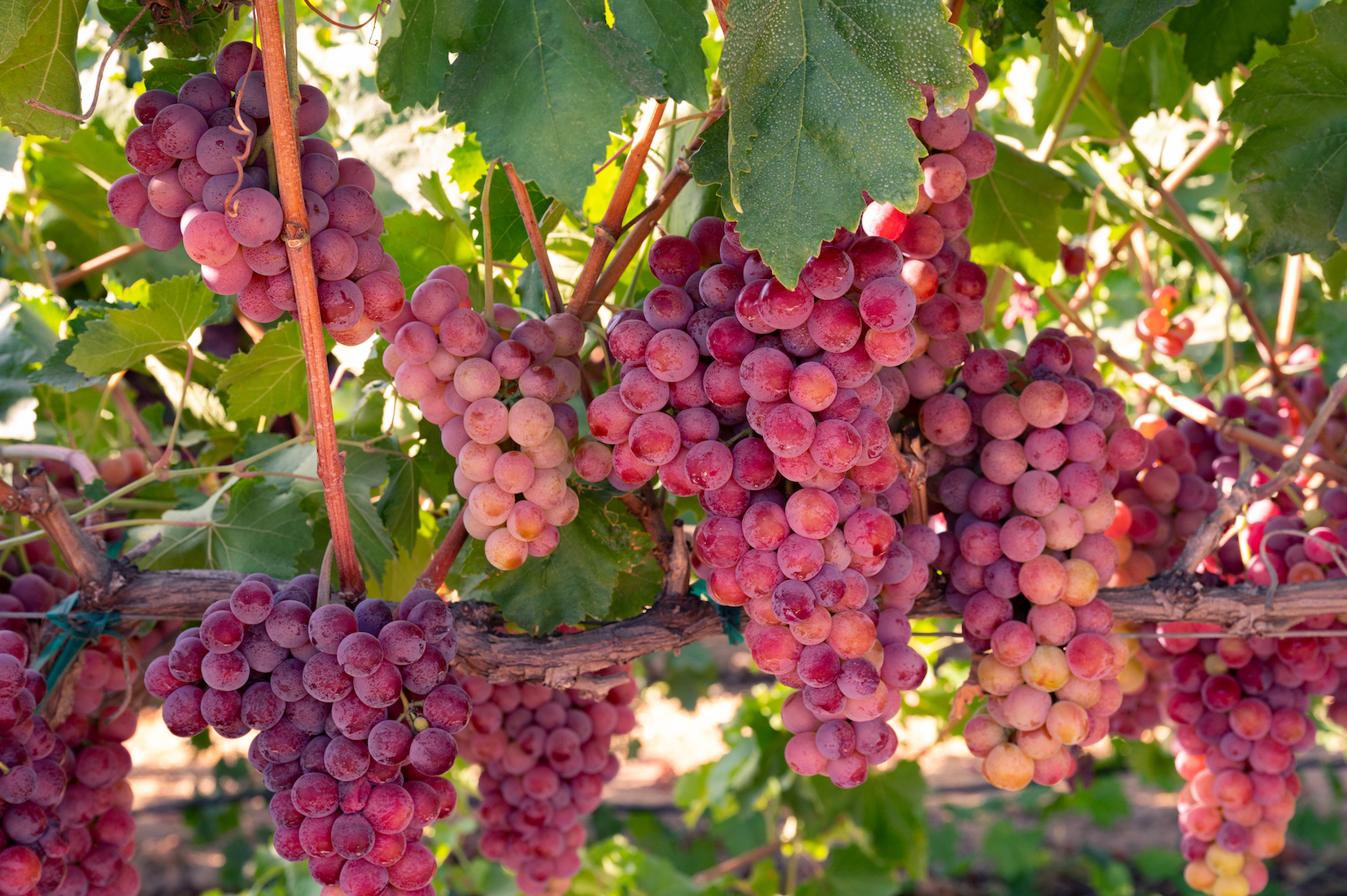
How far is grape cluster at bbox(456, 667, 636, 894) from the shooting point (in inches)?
48.8

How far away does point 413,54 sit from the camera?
77 centimetres

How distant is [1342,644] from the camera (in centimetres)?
117

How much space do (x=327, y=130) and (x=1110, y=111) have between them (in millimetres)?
1375

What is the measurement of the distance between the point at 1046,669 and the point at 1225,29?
762 mm

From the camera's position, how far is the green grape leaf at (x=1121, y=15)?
0.87 m

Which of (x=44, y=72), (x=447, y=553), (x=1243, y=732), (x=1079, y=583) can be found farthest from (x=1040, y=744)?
(x=44, y=72)

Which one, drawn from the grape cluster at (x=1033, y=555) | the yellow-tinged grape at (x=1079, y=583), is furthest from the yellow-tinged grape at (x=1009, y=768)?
the yellow-tinged grape at (x=1079, y=583)

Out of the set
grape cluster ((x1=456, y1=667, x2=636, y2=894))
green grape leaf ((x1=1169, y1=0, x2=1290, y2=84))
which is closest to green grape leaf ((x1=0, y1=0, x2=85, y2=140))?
grape cluster ((x1=456, y1=667, x2=636, y2=894))

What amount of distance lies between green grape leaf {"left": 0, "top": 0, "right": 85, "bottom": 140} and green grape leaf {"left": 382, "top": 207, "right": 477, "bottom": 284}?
1.09 ft

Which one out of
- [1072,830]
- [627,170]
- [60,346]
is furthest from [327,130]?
[1072,830]

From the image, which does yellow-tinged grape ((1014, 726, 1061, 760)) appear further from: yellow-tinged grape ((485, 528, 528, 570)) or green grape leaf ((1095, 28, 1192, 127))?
green grape leaf ((1095, 28, 1192, 127))

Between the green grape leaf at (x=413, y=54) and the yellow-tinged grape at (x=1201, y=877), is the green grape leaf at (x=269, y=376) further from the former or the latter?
the yellow-tinged grape at (x=1201, y=877)

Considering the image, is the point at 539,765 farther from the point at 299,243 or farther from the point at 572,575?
the point at 299,243

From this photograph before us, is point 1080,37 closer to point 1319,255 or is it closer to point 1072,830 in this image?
point 1319,255
